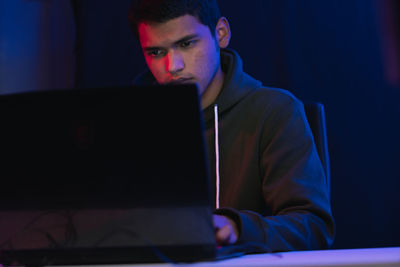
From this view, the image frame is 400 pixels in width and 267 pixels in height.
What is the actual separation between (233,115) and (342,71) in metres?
0.75

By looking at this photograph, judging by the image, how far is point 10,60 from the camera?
6.85ft

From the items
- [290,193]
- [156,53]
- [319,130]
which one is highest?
[156,53]

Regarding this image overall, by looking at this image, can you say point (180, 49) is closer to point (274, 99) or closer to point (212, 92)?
point (212, 92)

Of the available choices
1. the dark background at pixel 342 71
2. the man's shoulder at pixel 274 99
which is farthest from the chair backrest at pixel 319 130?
the dark background at pixel 342 71

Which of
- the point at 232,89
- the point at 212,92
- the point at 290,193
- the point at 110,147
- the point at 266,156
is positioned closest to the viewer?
the point at 110,147

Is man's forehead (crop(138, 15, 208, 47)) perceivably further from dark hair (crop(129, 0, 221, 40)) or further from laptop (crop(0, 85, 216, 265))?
laptop (crop(0, 85, 216, 265))

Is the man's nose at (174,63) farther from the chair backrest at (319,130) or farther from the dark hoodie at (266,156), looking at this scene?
the chair backrest at (319,130)

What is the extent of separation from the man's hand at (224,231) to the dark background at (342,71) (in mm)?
1158

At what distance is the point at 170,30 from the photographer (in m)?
1.23

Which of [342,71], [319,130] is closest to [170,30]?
[319,130]

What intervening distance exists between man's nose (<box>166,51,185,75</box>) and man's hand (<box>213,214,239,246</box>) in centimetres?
60

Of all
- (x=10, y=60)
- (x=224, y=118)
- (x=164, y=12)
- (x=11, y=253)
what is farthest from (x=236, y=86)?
(x=10, y=60)

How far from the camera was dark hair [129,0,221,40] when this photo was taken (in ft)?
4.03

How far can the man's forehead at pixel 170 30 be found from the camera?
4.04 ft
